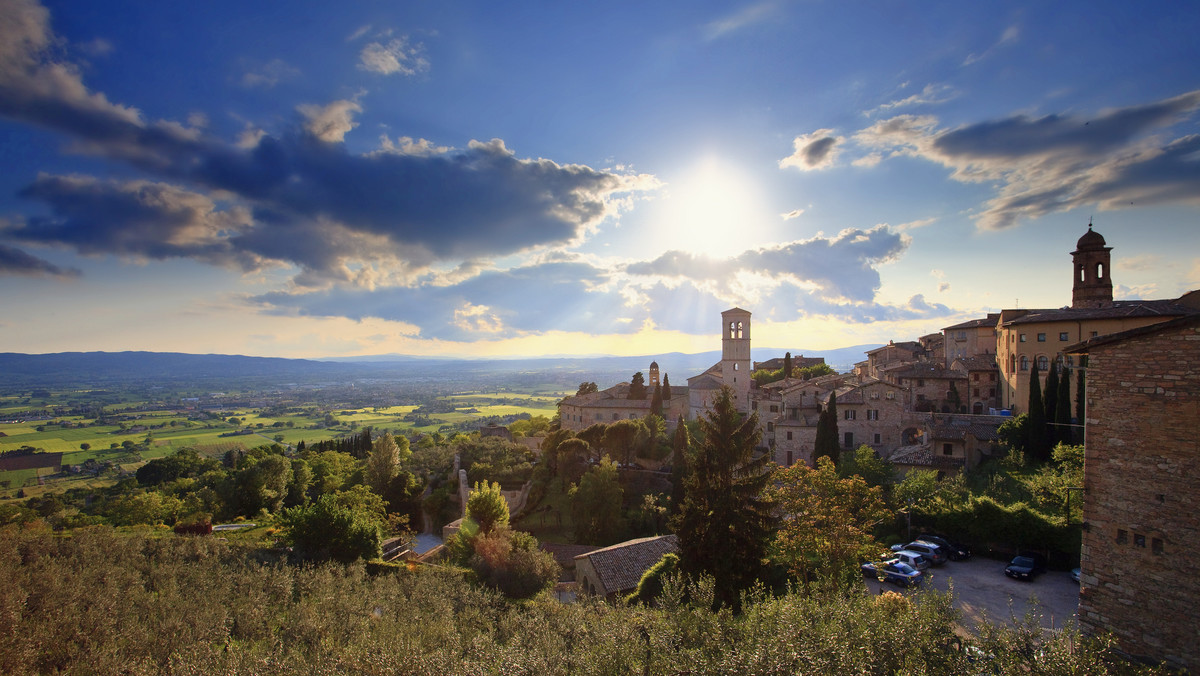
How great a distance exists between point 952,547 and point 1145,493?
20055mm

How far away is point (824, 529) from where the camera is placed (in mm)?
18281

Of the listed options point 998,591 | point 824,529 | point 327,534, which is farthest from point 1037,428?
point 327,534

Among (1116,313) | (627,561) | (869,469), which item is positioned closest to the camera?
(627,561)

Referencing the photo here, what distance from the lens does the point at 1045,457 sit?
30.5 meters

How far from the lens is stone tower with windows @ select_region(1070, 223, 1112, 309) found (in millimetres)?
46562

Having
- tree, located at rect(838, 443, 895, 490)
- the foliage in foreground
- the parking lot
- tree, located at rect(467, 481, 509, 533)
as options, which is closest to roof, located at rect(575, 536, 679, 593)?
tree, located at rect(467, 481, 509, 533)

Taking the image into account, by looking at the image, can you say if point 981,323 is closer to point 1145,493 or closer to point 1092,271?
point 1092,271

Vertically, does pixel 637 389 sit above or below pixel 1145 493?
below

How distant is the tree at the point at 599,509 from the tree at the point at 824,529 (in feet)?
56.2

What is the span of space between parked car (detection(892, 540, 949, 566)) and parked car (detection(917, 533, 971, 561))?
352mm

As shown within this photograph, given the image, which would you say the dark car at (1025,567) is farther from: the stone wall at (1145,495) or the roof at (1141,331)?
the roof at (1141,331)

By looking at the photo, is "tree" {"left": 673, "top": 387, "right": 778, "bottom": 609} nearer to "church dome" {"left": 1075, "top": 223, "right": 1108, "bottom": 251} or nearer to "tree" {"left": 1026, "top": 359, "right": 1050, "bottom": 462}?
"tree" {"left": 1026, "top": 359, "right": 1050, "bottom": 462}

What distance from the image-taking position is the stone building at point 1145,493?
8.49 metres

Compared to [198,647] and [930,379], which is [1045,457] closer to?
[930,379]
